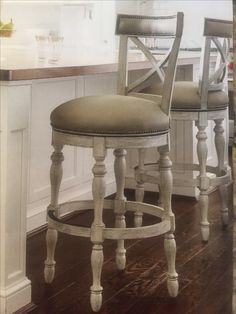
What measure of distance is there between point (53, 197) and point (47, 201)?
796mm

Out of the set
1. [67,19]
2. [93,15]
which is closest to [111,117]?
[93,15]

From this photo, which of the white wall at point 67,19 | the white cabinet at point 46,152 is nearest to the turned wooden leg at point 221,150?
the white cabinet at point 46,152

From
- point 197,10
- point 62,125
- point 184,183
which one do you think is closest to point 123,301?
point 62,125

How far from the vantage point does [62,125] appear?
2.16m

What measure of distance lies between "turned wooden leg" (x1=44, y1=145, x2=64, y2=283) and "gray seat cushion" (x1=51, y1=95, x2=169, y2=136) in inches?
5.3

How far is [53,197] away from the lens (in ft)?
7.65

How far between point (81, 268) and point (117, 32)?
976 millimetres

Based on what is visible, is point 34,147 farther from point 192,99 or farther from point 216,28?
point 216,28

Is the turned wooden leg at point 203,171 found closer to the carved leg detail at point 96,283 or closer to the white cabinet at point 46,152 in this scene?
the white cabinet at point 46,152

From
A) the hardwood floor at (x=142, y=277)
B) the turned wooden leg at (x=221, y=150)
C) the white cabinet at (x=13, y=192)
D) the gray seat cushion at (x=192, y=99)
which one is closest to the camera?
the white cabinet at (x=13, y=192)

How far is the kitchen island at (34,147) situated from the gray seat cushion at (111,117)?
12cm

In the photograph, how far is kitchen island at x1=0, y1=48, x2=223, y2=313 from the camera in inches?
78.4

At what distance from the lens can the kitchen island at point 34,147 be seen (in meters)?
1.99

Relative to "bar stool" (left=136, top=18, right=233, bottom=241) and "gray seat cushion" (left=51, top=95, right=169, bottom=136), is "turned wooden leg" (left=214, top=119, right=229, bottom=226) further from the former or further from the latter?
"gray seat cushion" (left=51, top=95, right=169, bottom=136)
